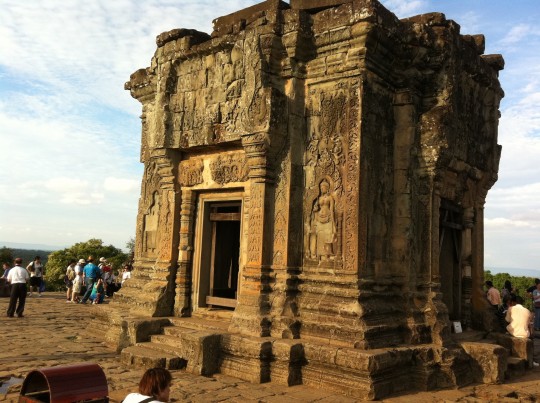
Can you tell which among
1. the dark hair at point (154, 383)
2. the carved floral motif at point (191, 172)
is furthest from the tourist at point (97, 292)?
the dark hair at point (154, 383)

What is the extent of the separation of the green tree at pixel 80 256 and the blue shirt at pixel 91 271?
21362 millimetres

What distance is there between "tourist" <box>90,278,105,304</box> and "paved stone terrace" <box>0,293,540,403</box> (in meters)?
4.87

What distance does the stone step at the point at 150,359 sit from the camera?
680cm

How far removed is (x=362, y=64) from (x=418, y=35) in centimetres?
122

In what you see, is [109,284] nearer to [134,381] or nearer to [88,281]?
[88,281]

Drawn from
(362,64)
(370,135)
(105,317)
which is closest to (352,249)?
(370,135)

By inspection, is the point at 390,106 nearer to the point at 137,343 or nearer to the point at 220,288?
the point at 220,288

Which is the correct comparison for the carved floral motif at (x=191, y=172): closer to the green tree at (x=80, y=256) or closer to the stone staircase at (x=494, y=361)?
the stone staircase at (x=494, y=361)

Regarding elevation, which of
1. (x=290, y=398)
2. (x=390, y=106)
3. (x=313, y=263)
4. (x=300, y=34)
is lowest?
(x=290, y=398)

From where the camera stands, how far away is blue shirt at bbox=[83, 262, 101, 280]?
14890mm

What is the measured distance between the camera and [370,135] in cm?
708

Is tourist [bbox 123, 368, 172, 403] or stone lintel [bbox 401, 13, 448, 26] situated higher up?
stone lintel [bbox 401, 13, 448, 26]

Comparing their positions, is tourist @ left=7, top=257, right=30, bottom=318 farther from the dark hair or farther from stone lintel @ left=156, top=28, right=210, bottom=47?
the dark hair

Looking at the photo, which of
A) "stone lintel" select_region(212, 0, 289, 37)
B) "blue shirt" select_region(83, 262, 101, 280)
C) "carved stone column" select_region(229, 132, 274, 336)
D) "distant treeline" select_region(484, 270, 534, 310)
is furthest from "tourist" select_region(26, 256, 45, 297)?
"distant treeline" select_region(484, 270, 534, 310)
